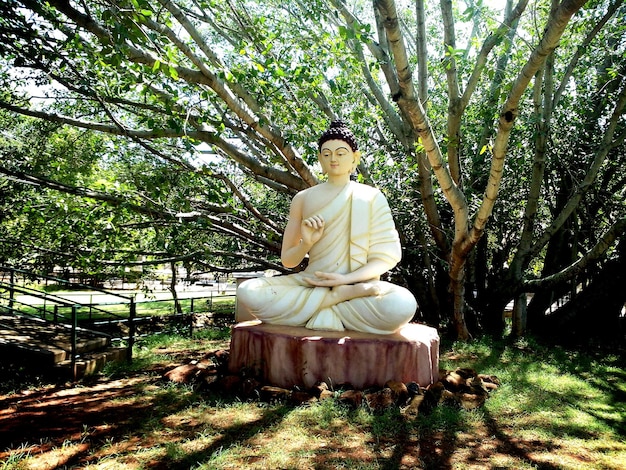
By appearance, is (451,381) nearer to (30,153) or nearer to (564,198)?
(564,198)

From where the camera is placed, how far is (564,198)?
349 inches

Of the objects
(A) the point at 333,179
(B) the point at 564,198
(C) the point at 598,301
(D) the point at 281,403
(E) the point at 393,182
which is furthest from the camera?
(B) the point at 564,198

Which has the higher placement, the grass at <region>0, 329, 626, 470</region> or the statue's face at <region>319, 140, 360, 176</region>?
the statue's face at <region>319, 140, 360, 176</region>

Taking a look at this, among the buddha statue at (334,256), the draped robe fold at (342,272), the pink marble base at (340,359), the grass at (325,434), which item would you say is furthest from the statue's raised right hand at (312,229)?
the grass at (325,434)

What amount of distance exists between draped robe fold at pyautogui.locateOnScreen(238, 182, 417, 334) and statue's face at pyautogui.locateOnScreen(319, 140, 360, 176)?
8.6 inches

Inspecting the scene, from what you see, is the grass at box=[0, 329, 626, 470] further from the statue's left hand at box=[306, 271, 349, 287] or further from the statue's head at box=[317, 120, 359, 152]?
the statue's head at box=[317, 120, 359, 152]

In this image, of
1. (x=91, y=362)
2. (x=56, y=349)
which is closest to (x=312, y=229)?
(x=91, y=362)

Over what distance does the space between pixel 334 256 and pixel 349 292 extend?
0.52 m

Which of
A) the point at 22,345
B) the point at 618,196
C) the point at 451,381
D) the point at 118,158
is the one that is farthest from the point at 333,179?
the point at 618,196

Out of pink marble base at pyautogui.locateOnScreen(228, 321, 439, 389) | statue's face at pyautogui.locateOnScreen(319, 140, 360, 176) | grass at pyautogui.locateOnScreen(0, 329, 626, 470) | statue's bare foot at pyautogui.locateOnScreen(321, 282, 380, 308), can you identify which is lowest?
grass at pyautogui.locateOnScreen(0, 329, 626, 470)

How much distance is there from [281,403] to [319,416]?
460 millimetres

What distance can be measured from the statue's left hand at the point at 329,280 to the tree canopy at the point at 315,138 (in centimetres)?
143

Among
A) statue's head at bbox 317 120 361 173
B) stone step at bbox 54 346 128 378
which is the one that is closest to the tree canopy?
statue's head at bbox 317 120 361 173

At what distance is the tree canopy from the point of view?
5.33m
